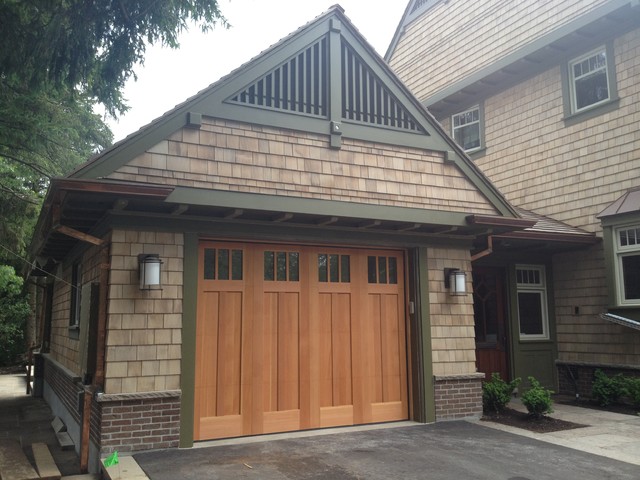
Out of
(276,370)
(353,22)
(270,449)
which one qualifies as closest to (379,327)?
(276,370)

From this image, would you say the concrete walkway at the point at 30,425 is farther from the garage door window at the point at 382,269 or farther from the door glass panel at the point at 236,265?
the garage door window at the point at 382,269

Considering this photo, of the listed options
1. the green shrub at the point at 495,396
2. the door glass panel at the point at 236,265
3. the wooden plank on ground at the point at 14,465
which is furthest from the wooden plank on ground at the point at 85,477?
the green shrub at the point at 495,396

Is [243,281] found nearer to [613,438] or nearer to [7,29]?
[7,29]

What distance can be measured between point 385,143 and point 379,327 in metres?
2.58

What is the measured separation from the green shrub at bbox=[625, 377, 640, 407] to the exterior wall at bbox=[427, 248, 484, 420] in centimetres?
266

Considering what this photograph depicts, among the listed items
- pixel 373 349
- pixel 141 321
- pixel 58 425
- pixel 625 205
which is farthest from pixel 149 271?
pixel 625 205

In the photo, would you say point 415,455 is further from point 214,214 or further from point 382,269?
point 214,214

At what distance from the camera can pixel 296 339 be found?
7.19 meters

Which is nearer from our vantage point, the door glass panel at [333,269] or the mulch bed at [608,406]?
the door glass panel at [333,269]

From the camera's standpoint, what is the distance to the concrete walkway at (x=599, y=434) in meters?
6.23

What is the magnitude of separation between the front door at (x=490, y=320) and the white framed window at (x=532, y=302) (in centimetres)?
40

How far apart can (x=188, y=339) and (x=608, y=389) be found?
22.8ft

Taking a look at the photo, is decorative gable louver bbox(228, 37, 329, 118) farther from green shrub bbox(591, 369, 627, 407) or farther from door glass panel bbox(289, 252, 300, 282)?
green shrub bbox(591, 369, 627, 407)

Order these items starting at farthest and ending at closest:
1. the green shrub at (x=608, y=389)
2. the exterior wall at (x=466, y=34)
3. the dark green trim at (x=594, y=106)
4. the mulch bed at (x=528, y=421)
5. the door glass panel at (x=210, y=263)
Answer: the exterior wall at (x=466, y=34) → the dark green trim at (x=594, y=106) → the green shrub at (x=608, y=389) → the mulch bed at (x=528, y=421) → the door glass panel at (x=210, y=263)
